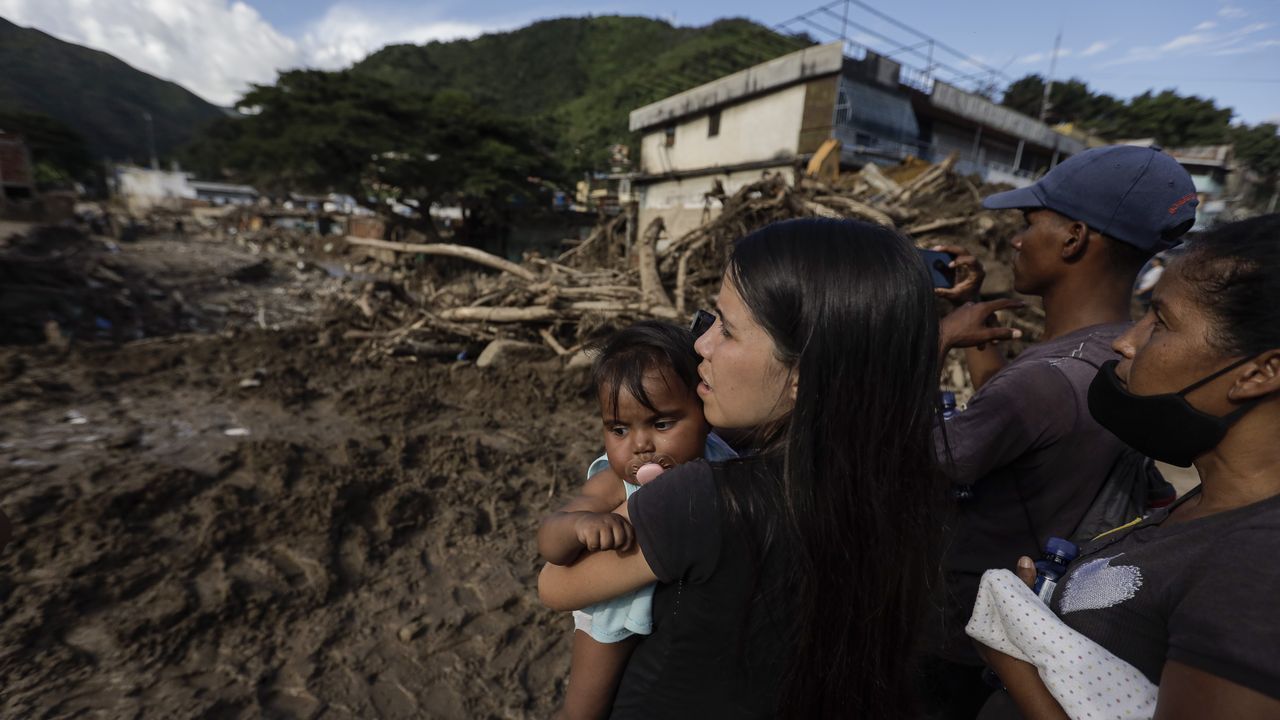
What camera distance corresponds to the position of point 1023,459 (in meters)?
1.54

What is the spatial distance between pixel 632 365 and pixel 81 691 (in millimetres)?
2961

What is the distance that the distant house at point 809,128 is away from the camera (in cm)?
1647

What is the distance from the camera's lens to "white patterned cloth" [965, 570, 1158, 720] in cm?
96

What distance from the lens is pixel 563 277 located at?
25.2 feet

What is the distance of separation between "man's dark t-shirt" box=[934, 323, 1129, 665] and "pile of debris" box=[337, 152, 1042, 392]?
446cm

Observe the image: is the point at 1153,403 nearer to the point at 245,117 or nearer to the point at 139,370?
the point at 139,370

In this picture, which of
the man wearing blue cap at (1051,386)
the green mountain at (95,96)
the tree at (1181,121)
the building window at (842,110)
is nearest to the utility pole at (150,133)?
the green mountain at (95,96)

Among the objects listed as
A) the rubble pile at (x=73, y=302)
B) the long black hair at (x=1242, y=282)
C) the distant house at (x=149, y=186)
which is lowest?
the rubble pile at (x=73, y=302)

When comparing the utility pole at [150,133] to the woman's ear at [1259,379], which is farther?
the utility pole at [150,133]

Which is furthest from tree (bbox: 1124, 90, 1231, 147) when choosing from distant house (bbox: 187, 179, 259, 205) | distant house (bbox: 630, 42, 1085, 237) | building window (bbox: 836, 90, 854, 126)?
distant house (bbox: 187, 179, 259, 205)

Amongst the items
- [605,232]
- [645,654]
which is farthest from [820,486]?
[605,232]

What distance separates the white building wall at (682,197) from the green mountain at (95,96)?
12.1 meters

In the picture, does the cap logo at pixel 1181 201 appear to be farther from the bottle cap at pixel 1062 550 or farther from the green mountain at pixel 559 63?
the green mountain at pixel 559 63

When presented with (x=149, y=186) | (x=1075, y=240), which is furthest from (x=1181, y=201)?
(x=149, y=186)
